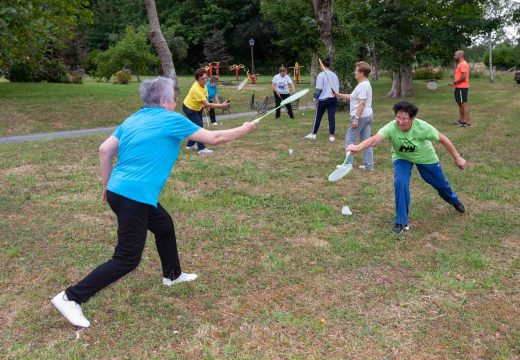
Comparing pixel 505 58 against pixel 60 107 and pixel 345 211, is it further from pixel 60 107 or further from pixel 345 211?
pixel 345 211

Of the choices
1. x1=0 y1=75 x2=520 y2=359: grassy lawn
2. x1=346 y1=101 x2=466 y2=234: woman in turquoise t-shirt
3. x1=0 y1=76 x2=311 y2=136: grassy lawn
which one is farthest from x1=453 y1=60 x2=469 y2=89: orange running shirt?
x1=0 y1=76 x2=311 y2=136: grassy lawn

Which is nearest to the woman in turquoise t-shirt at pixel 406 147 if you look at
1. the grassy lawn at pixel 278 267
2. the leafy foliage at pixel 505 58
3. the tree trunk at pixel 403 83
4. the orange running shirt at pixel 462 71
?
the grassy lawn at pixel 278 267

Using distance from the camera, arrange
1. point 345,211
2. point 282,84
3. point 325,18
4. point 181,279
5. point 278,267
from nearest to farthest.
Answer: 1. point 181,279
2. point 278,267
3. point 345,211
4. point 282,84
5. point 325,18

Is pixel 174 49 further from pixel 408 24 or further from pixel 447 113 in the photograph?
pixel 447 113

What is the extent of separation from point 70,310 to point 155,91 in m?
1.77

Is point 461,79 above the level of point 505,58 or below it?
below

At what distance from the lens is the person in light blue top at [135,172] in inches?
141

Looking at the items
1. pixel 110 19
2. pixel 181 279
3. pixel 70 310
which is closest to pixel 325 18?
pixel 181 279

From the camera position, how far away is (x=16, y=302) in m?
4.12

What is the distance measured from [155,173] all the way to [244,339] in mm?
1397

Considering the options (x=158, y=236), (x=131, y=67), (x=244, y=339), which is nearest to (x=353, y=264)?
(x=244, y=339)

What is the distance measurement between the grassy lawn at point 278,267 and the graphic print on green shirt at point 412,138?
915 mm

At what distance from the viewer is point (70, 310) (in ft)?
11.9

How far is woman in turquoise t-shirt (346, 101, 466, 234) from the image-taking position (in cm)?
530
